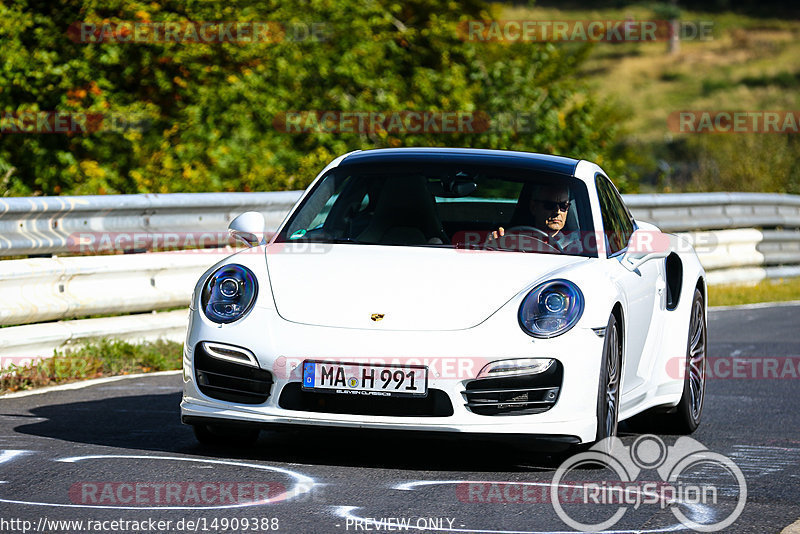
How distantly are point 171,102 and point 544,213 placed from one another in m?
10.4

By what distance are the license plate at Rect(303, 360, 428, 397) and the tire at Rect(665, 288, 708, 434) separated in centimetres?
218

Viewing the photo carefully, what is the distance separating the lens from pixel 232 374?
5.67 meters

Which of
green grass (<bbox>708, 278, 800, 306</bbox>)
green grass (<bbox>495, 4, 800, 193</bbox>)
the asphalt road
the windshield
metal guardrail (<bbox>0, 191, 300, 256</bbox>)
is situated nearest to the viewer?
the asphalt road

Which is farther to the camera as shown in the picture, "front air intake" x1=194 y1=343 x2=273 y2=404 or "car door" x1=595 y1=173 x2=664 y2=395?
"car door" x1=595 y1=173 x2=664 y2=395

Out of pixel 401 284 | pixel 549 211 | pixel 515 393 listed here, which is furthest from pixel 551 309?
pixel 549 211

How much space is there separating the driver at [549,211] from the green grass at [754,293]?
27.5 feet

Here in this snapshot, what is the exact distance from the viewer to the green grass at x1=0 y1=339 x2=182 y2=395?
25.9ft

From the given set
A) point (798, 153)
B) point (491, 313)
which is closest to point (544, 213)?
point (491, 313)

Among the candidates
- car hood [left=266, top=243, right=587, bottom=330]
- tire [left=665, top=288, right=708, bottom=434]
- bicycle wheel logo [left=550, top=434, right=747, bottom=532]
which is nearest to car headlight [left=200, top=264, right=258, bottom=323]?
car hood [left=266, top=243, right=587, bottom=330]

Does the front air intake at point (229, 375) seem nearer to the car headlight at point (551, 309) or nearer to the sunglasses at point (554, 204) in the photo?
the car headlight at point (551, 309)

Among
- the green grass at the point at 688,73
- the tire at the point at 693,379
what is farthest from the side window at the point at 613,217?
the green grass at the point at 688,73

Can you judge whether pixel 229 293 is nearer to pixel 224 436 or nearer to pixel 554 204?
pixel 224 436

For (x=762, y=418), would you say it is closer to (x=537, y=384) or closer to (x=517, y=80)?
(x=537, y=384)

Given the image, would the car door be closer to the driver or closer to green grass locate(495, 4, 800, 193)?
the driver
